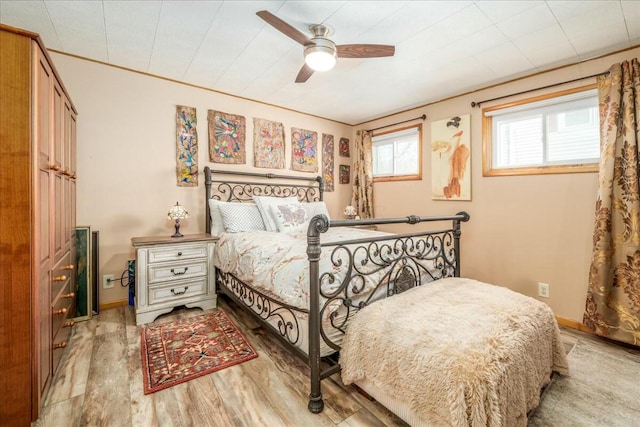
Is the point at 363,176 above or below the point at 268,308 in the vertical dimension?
above

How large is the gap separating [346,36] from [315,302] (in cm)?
199

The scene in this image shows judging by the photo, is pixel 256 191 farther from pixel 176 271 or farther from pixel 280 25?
pixel 280 25

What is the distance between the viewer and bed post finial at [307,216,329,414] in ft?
4.51

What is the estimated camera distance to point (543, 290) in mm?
2682

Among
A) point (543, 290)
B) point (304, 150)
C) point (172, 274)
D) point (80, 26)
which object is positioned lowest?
point (543, 290)

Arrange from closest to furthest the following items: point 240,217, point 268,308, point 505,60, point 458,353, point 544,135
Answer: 1. point 458,353
2. point 268,308
3. point 505,60
4. point 544,135
5. point 240,217

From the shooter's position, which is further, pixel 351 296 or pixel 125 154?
pixel 125 154

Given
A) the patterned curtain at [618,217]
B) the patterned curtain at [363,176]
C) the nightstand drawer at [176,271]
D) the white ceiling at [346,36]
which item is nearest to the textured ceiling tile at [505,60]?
the white ceiling at [346,36]

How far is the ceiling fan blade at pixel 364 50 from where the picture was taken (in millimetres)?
1939

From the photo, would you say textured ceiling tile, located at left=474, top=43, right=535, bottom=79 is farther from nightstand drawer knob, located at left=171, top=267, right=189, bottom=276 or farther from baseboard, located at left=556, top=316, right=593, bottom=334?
nightstand drawer knob, located at left=171, top=267, right=189, bottom=276

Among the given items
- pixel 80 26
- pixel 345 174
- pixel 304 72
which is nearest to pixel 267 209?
pixel 304 72

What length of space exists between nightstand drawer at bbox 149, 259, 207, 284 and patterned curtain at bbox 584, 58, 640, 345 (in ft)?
11.4

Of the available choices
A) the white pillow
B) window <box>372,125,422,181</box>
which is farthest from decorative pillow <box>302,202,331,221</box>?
window <box>372,125,422,181</box>

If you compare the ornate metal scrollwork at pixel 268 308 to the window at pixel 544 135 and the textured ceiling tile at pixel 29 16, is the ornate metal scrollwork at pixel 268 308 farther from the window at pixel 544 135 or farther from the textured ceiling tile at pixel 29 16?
the window at pixel 544 135
